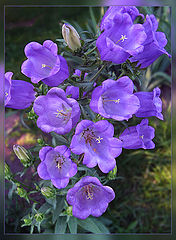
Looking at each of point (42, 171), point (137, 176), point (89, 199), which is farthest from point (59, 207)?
point (137, 176)

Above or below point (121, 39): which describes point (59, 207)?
below

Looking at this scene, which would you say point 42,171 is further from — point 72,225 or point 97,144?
point 72,225

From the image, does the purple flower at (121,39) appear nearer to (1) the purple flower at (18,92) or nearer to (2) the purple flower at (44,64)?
(2) the purple flower at (44,64)

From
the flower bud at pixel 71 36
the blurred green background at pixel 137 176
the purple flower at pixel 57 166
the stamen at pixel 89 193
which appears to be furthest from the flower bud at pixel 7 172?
the flower bud at pixel 71 36

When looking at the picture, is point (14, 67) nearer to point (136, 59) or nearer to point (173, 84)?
point (136, 59)

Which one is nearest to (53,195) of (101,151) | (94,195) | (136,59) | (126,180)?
(94,195)
